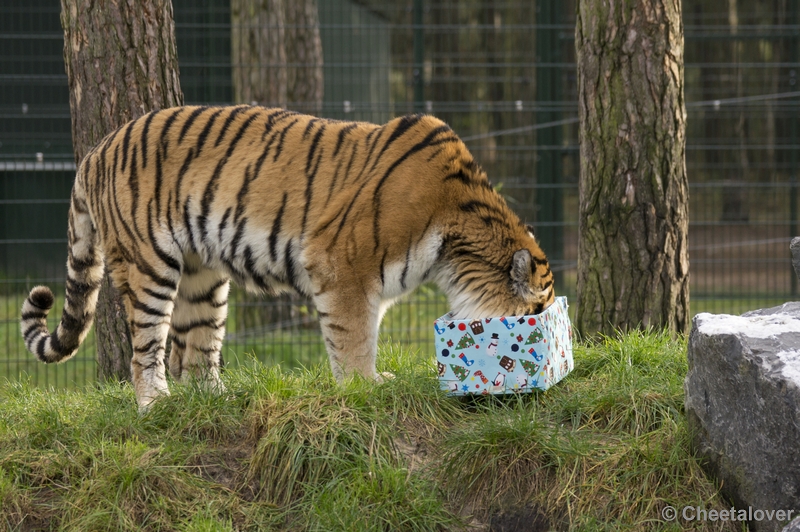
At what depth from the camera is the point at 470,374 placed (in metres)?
3.95

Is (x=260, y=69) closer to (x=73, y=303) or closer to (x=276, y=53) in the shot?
(x=276, y=53)

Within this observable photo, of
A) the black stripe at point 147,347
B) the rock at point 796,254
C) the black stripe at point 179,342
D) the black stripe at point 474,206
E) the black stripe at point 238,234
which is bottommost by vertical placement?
the black stripe at point 179,342

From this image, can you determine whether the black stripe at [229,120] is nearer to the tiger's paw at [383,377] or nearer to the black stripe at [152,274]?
the black stripe at [152,274]

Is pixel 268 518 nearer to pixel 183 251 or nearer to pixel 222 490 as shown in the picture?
pixel 222 490

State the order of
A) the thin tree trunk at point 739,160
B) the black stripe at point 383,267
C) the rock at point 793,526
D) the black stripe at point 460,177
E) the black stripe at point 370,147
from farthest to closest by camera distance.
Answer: the thin tree trunk at point 739,160
the black stripe at point 370,147
the black stripe at point 460,177
the black stripe at point 383,267
the rock at point 793,526

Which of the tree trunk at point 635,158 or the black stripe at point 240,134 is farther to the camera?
the tree trunk at point 635,158

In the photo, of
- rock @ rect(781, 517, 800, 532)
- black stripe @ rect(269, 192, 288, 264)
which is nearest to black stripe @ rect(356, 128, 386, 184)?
black stripe @ rect(269, 192, 288, 264)

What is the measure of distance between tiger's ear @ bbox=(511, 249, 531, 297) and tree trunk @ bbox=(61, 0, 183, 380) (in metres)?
2.24

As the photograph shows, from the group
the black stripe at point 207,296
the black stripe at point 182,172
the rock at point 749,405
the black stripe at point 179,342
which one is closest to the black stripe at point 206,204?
the black stripe at point 182,172

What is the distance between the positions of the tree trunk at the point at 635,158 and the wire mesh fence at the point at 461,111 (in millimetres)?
2261

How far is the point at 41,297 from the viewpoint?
4.67 m

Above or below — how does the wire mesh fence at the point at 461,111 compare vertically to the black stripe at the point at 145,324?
above

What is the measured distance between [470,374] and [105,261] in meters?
2.02

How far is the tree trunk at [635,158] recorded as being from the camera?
4.83 metres
